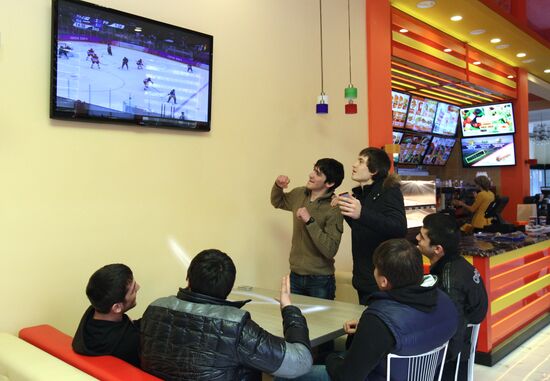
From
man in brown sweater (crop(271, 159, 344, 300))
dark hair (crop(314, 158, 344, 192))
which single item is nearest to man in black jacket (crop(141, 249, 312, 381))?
man in brown sweater (crop(271, 159, 344, 300))

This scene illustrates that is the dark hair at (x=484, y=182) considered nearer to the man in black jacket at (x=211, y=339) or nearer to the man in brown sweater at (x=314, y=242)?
the man in brown sweater at (x=314, y=242)

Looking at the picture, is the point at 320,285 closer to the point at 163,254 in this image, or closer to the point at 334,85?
the point at 163,254

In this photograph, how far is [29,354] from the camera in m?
1.87

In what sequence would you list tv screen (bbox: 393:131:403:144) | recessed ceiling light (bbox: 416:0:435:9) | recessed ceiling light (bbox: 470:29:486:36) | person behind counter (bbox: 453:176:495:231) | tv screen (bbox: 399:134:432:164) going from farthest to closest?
tv screen (bbox: 399:134:432:164), tv screen (bbox: 393:131:403:144), person behind counter (bbox: 453:176:495:231), recessed ceiling light (bbox: 470:29:486:36), recessed ceiling light (bbox: 416:0:435:9)

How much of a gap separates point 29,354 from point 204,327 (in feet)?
2.63

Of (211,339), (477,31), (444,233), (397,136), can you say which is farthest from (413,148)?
(211,339)

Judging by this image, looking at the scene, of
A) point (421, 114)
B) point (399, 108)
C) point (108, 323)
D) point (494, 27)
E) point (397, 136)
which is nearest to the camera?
point (108, 323)

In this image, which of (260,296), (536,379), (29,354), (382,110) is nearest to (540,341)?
(536,379)

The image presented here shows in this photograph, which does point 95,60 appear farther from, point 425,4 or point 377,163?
point 425,4

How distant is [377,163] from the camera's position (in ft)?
8.95

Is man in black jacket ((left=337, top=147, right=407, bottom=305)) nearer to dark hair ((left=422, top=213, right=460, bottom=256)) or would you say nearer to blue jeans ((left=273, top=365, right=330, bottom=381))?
dark hair ((left=422, top=213, right=460, bottom=256))

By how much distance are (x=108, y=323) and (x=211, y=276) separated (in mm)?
550

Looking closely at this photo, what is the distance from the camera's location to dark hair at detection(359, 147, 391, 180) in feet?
8.95

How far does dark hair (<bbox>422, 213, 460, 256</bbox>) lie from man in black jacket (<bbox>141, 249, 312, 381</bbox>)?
1.04m
